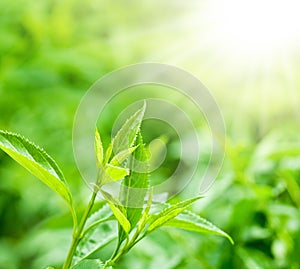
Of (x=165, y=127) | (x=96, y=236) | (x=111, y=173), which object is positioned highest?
(x=111, y=173)

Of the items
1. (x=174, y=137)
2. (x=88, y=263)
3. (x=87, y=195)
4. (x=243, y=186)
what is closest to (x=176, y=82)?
(x=174, y=137)

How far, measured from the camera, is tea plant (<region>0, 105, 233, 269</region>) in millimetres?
591

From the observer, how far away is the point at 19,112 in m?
1.97

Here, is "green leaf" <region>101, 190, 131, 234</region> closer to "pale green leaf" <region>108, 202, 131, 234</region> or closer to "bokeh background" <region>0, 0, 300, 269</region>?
"pale green leaf" <region>108, 202, 131, 234</region>

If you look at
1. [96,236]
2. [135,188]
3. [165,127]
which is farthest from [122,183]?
[165,127]

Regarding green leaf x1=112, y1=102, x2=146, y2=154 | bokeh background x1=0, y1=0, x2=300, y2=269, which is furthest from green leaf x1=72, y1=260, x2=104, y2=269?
bokeh background x1=0, y1=0, x2=300, y2=269

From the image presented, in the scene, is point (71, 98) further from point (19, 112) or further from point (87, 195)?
point (87, 195)

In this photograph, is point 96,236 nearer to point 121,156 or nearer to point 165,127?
point 121,156

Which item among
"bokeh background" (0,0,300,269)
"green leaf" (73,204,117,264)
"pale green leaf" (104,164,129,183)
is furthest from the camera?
"bokeh background" (0,0,300,269)

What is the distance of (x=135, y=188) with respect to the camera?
634mm

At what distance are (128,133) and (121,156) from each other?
0.02 metres

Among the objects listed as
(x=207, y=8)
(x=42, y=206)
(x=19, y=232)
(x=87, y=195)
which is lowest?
(x=19, y=232)

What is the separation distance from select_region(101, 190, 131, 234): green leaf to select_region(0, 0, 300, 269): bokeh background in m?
0.56

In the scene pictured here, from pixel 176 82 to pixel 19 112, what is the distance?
0.52 m
